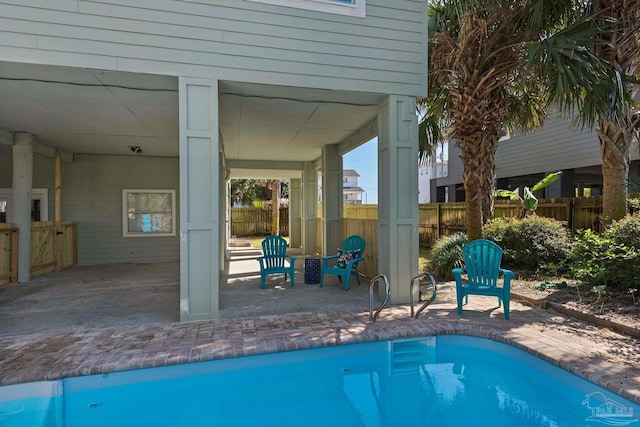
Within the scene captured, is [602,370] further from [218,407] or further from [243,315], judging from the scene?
[243,315]

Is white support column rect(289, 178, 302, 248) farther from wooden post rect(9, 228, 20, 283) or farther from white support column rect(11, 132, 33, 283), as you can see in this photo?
wooden post rect(9, 228, 20, 283)

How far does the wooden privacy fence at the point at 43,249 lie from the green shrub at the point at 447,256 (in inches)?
325

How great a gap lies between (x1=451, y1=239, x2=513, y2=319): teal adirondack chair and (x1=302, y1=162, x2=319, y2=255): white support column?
6.79m

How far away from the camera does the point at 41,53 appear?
4.09 metres

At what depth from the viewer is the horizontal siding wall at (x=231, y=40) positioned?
13.5ft

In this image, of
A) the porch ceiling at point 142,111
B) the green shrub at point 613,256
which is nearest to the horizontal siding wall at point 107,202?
the porch ceiling at point 142,111

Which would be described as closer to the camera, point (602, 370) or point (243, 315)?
point (602, 370)

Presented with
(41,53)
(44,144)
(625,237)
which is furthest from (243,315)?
(44,144)

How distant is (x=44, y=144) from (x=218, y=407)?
26.2 feet

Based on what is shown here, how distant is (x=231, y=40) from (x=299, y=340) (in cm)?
373

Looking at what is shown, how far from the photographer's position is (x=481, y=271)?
5289 mm

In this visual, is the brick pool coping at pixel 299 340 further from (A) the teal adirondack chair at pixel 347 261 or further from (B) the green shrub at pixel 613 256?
(A) the teal adirondack chair at pixel 347 261

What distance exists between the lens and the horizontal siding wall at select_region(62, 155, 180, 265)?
946cm

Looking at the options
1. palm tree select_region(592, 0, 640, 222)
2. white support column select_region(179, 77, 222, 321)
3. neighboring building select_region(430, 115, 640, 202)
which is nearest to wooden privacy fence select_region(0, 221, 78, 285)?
white support column select_region(179, 77, 222, 321)
